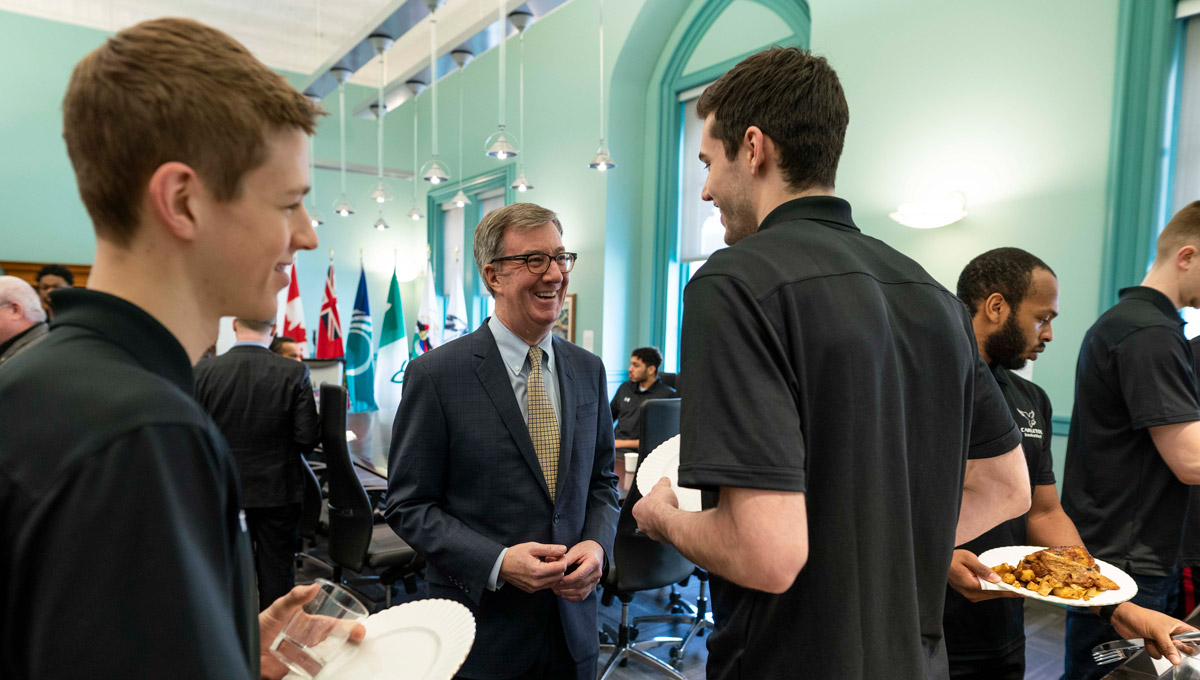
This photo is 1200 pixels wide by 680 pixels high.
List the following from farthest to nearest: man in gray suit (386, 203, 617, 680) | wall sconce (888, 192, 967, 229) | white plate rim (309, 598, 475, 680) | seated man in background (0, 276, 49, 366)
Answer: wall sconce (888, 192, 967, 229) → seated man in background (0, 276, 49, 366) → man in gray suit (386, 203, 617, 680) → white plate rim (309, 598, 475, 680)

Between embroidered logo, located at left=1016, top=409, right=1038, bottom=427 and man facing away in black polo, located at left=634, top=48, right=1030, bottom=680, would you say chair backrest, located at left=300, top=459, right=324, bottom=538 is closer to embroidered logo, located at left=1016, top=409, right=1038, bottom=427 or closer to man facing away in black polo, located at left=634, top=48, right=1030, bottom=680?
man facing away in black polo, located at left=634, top=48, right=1030, bottom=680

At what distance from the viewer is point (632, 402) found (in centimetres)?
555

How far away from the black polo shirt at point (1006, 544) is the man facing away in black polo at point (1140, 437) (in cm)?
20

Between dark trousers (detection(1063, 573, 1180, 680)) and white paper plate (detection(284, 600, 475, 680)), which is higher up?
white paper plate (detection(284, 600, 475, 680))

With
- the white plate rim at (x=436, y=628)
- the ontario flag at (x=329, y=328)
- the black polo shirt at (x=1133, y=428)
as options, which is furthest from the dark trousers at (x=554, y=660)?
the ontario flag at (x=329, y=328)

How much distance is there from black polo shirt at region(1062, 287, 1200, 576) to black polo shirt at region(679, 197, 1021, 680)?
1.22 m

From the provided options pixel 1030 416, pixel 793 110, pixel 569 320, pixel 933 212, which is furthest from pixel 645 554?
pixel 569 320

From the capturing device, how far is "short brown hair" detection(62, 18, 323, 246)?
566mm

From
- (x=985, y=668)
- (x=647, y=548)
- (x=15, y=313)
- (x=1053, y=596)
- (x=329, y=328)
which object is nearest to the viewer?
(x=1053, y=596)

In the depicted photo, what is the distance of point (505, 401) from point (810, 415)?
89 centimetres

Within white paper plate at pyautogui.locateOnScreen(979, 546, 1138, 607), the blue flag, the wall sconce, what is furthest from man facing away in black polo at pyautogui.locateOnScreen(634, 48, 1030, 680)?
the blue flag

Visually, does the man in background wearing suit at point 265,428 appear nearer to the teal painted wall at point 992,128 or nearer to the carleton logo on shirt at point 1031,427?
the carleton logo on shirt at point 1031,427

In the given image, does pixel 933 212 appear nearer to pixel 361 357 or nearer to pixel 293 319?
pixel 361 357

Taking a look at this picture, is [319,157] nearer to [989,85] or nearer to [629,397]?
[629,397]
